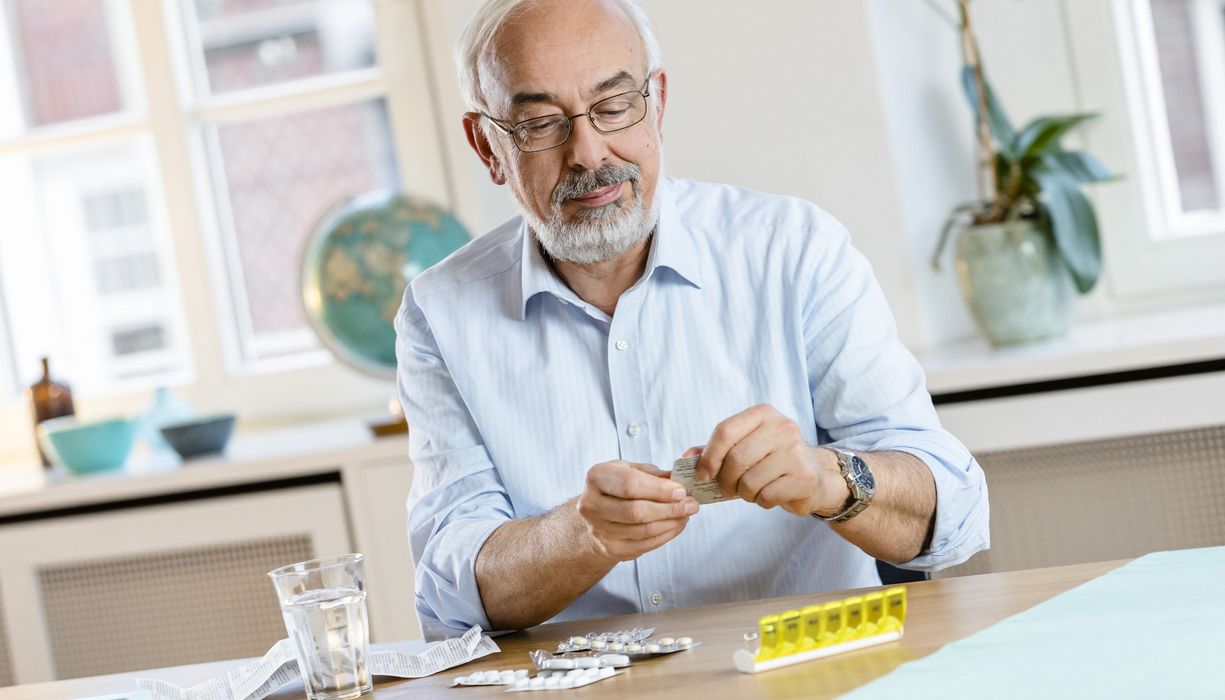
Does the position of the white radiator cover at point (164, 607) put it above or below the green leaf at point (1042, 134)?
below

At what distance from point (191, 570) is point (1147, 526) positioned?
1711 millimetres

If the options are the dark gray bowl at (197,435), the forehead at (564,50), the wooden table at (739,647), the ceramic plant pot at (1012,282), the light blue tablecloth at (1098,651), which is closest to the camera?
the light blue tablecloth at (1098,651)

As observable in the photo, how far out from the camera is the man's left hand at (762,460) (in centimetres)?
113

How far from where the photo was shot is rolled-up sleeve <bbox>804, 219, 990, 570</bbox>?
54.3 inches

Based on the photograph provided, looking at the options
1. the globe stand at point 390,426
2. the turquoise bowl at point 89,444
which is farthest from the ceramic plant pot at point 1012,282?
the turquoise bowl at point 89,444

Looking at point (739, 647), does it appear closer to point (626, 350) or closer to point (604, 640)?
point (604, 640)

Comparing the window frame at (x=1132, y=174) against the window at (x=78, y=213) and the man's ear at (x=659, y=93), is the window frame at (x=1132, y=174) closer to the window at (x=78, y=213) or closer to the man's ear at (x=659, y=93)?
the man's ear at (x=659, y=93)

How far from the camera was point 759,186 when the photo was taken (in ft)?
7.79

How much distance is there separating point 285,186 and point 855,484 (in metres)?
2.05

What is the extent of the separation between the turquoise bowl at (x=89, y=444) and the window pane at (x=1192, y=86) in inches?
83.4

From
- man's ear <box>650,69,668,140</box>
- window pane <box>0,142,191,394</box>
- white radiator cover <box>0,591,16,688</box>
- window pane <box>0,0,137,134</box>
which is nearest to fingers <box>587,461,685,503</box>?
man's ear <box>650,69,668,140</box>

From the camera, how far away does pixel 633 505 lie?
1139 mm

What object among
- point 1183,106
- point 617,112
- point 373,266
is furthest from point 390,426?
point 1183,106

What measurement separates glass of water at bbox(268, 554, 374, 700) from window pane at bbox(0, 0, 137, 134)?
221cm
